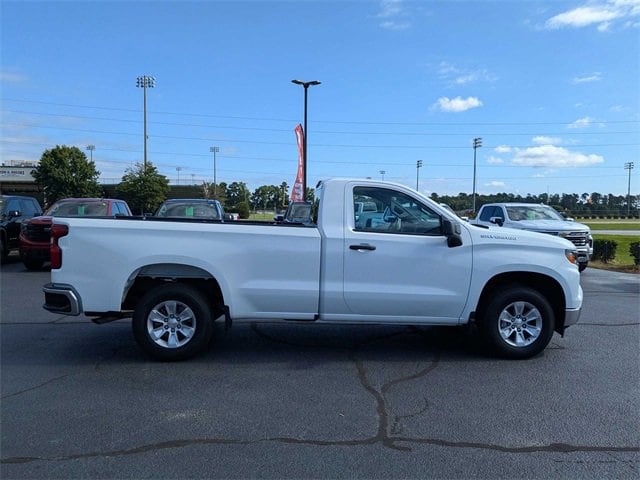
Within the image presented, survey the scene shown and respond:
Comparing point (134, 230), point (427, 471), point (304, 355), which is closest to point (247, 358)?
point (304, 355)

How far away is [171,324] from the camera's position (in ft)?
17.6

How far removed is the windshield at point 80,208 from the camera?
13.3 meters

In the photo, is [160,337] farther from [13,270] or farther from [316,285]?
[13,270]

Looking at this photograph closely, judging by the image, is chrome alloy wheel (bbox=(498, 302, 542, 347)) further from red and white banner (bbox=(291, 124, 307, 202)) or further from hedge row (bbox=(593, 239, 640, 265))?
red and white banner (bbox=(291, 124, 307, 202))

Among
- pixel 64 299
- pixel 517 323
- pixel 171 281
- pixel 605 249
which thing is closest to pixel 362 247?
pixel 517 323

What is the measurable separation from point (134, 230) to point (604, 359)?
538 cm

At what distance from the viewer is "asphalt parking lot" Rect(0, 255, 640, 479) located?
3346mm

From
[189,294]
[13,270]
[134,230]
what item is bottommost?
[13,270]

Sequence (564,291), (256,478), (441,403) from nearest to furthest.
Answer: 1. (256,478)
2. (441,403)
3. (564,291)

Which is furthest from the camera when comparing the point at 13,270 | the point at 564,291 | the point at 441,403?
the point at 13,270

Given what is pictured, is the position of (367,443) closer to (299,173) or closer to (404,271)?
(404,271)

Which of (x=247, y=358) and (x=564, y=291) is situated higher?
(x=564, y=291)

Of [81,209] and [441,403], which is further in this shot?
[81,209]

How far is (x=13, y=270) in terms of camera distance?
13.0 metres
